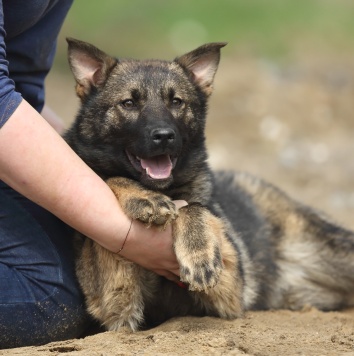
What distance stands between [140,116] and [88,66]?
52 centimetres

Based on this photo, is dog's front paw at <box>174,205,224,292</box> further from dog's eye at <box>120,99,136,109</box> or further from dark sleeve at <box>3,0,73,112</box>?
dark sleeve at <box>3,0,73,112</box>

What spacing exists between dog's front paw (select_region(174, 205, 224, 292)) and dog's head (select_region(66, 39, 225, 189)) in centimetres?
28

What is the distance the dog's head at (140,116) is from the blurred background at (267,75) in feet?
10.6

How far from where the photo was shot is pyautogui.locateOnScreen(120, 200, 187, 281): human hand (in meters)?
3.90

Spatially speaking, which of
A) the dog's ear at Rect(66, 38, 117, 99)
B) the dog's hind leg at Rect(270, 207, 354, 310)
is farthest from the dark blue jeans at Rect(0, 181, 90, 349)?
the dog's hind leg at Rect(270, 207, 354, 310)

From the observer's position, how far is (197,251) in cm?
388

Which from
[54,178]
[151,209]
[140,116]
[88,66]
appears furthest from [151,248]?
[88,66]

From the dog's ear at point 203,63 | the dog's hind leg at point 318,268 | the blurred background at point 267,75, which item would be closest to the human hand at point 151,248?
the dog's ear at point 203,63

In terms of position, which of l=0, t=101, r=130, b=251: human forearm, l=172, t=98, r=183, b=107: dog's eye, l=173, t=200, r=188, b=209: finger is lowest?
l=0, t=101, r=130, b=251: human forearm

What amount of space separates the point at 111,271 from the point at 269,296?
1580mm

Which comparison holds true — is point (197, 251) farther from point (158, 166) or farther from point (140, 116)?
point (140, 116)

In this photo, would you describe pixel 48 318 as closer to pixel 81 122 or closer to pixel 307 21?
pixel 81 122

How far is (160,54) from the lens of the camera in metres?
14.4

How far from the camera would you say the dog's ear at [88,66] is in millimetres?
4477
